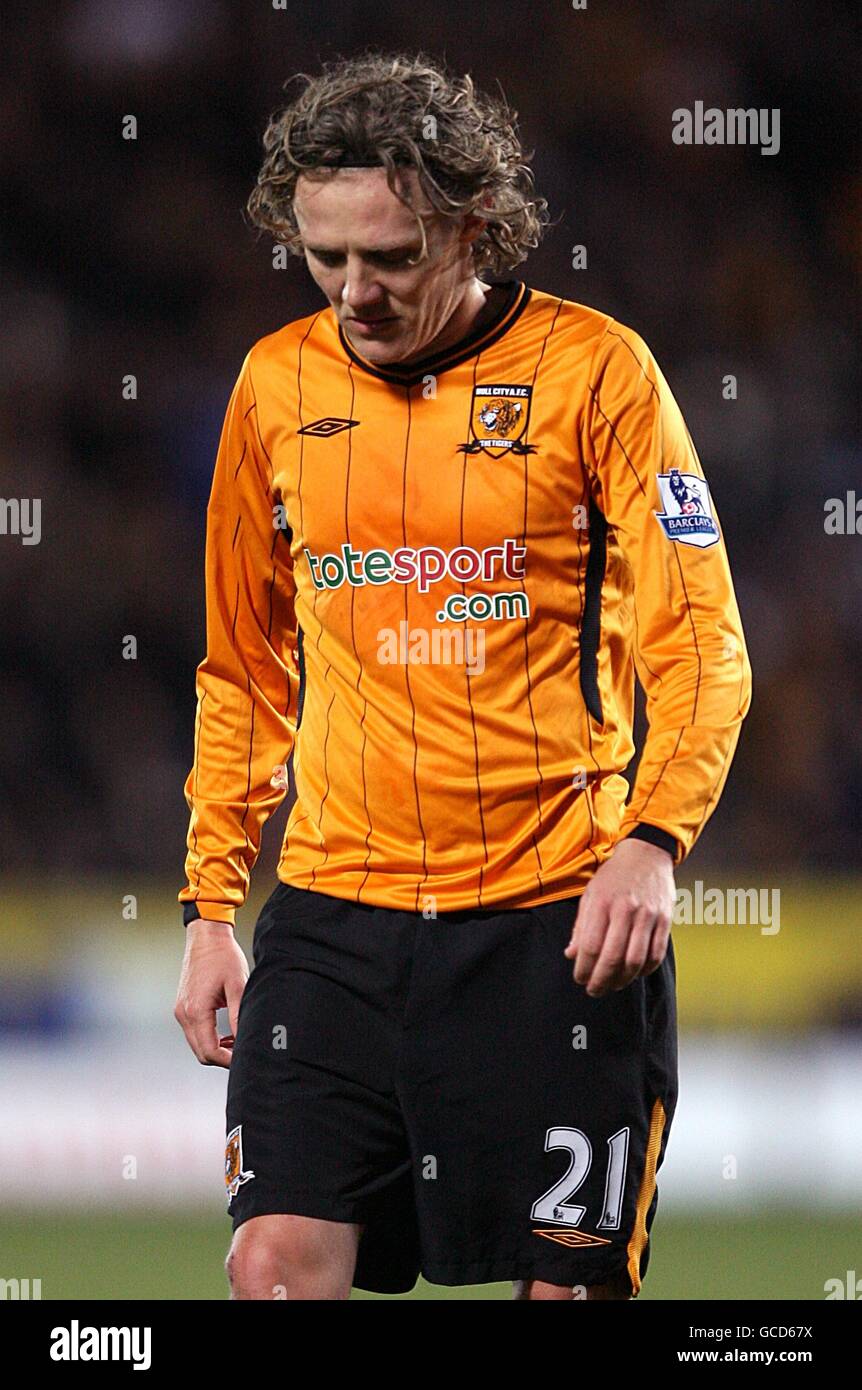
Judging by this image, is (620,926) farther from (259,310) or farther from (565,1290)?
(259,310)

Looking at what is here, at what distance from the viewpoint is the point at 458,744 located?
2791mm

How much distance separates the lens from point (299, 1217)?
2.67 meters

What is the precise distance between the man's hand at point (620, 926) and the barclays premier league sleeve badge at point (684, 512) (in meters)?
0.48

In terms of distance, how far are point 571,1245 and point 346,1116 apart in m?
0.36

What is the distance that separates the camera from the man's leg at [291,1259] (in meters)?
2.65

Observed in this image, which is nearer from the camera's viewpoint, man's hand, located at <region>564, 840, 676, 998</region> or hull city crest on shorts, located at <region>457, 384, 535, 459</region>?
man's hand, located at <region>564, 840, 676, 998</region>

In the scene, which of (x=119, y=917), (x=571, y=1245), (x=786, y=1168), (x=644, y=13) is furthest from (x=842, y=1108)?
(x=644, y=13)

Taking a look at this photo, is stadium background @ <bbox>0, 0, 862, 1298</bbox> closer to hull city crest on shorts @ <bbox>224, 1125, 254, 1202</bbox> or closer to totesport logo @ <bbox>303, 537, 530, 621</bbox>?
hull city crest on shorts @ <bbox>224, 1125, 254, 1202</bbox>

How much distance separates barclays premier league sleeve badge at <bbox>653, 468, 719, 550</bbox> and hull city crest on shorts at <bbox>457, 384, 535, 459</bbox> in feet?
0.68

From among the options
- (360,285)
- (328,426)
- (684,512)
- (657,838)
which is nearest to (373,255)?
(360,285)

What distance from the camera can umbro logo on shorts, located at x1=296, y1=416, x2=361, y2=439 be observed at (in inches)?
114

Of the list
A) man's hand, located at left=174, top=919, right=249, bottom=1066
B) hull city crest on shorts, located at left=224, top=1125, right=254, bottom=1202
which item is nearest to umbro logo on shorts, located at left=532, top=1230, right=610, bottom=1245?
hull city crest on shorts, located at left=224, top=1125, right=254, bottom=1202

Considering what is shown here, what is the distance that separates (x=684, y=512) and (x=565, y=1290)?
3.59 ft

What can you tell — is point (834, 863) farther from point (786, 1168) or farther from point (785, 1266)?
point (785, 1266)
